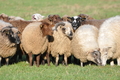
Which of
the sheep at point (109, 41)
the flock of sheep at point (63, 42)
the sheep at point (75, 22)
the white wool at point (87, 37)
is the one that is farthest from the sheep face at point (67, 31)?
the sheep at point (109, 41)

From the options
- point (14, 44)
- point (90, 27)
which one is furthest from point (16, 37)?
point (90, 27)

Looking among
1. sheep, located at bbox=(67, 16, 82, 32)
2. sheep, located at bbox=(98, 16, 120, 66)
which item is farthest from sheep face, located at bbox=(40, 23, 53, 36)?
sheep, located at bbox=(98, 16, 120, 66)

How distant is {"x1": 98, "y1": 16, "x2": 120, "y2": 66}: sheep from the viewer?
11.1m

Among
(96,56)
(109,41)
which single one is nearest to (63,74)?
(96,56)

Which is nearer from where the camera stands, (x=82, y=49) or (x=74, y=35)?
(x=82, y=49)

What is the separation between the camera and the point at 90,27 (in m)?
12.0

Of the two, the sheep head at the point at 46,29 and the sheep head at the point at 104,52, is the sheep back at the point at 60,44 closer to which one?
the sheep head at the point at 46,29

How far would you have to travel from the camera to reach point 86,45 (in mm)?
11016

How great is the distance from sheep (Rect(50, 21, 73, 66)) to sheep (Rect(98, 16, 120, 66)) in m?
1.48

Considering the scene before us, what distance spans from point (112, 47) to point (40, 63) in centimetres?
348

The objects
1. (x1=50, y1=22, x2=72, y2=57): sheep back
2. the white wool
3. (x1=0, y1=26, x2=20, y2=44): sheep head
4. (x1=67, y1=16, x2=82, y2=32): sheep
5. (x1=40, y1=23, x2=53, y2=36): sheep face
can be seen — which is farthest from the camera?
(x1=67, y1=16, x2=82, y2=32): sheep

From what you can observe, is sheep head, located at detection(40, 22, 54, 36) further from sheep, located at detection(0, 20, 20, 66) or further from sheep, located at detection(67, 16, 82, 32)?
sheep, located at detection(67, 16, 82, 32)

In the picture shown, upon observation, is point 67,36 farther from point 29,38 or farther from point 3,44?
point 3,44

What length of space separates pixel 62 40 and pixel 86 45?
137cm
